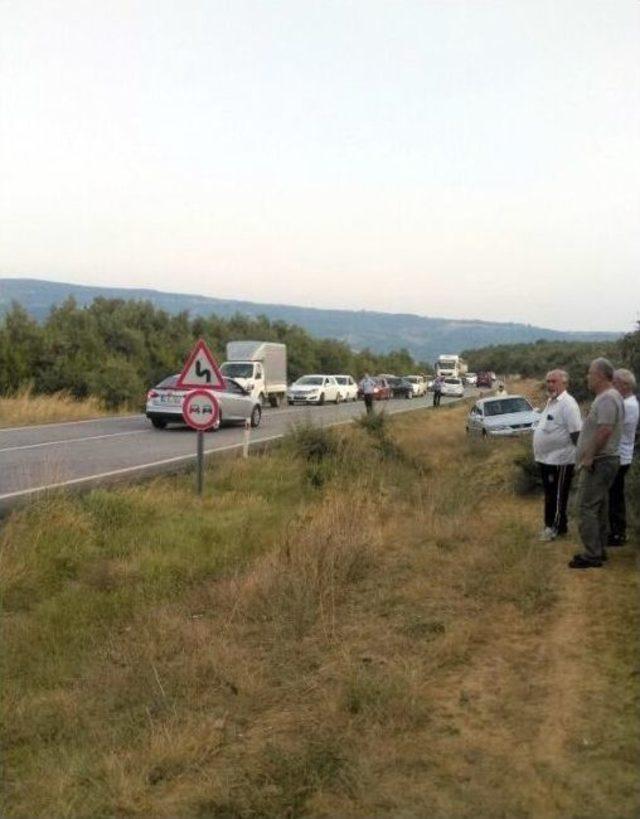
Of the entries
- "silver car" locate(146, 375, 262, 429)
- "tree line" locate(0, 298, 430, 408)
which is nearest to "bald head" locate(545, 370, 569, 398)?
"silver car" locate(146, 375, 262, 429)

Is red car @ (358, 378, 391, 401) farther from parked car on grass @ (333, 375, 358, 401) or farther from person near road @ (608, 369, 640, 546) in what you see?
person near road @ (608, 369, 640, 546)

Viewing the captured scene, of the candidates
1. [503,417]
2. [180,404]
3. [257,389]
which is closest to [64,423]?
[180,404]

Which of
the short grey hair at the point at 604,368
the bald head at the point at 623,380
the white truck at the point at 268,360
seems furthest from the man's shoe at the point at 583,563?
the white truck at the point at 268,360

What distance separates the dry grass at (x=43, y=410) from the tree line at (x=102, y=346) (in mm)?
1926

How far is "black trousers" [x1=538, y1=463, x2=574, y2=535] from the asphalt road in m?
5.65

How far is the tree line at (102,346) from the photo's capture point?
33.2 meters

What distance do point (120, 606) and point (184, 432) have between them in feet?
51.7

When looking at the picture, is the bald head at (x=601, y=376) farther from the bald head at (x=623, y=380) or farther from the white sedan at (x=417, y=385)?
the white sedan at (x=417, y=385)

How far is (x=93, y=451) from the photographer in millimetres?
17469

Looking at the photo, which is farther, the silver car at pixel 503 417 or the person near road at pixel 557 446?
the silver car at pixel 503 417

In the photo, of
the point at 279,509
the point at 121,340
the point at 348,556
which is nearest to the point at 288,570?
the point at 348,556

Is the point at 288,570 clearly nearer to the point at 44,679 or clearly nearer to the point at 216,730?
the point at 44,679

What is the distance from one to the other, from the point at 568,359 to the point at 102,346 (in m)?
47.7

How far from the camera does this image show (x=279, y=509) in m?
11.4
